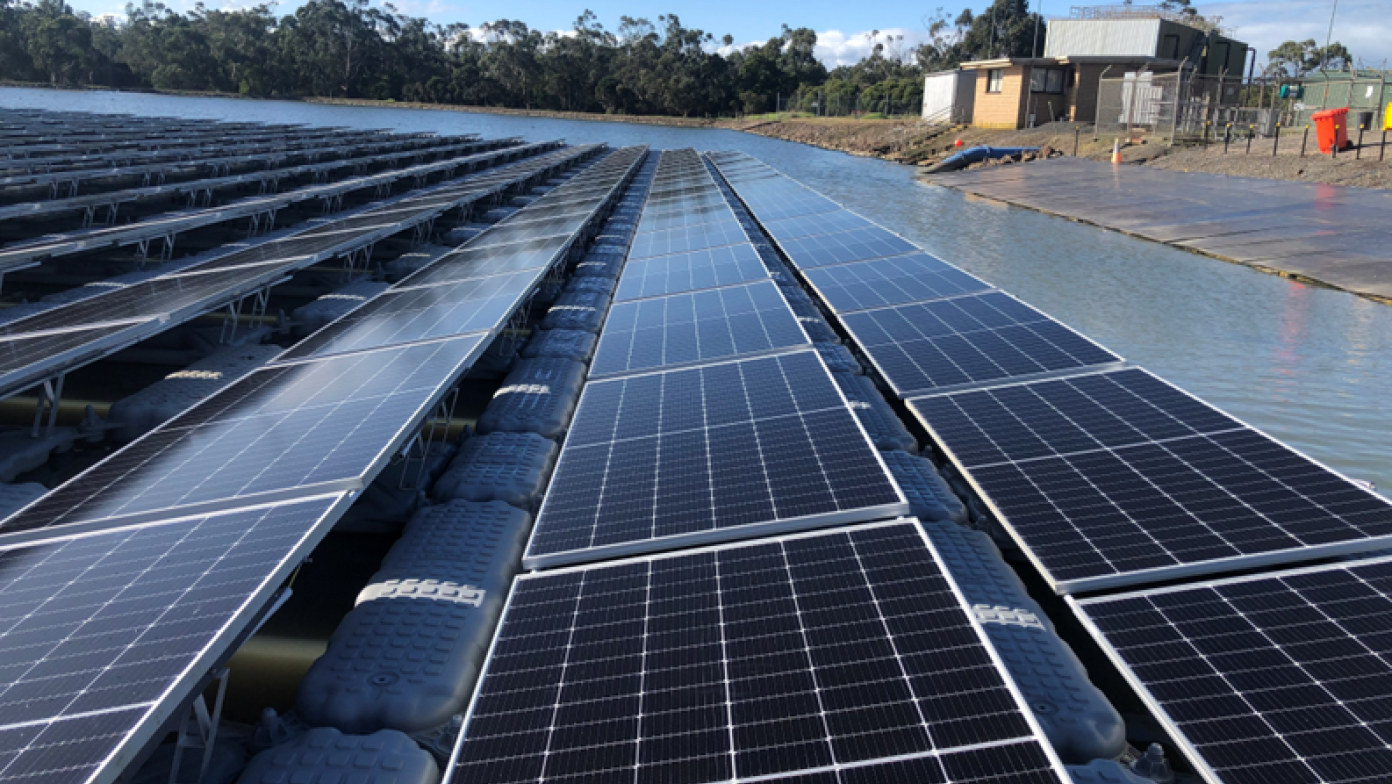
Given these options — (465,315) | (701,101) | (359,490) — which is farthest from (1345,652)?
(701,101)

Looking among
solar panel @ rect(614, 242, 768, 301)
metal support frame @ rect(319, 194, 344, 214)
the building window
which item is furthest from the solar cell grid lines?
the building window

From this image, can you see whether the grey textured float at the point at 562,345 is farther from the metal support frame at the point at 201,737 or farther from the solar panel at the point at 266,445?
the metal support frame at the point at 201,737

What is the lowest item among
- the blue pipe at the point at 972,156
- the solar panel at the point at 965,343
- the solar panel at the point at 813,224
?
the solar panel at the point at 965,343

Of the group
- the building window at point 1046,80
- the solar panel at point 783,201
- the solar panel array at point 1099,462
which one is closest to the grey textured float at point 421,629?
the solar panel array at point 1099,462

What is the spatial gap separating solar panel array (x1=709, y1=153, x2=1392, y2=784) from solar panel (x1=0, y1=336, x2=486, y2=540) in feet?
18.9

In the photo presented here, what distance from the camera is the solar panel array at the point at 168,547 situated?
15.6ft

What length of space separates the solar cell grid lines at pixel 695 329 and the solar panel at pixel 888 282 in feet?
4.96

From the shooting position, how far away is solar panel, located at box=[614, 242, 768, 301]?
16.5 metres

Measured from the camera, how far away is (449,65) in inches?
6998

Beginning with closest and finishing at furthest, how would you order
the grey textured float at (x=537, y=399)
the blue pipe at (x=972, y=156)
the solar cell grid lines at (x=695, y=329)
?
1. the grey textured float at (x=537, y=399)
2. the solar cell grid lines at (x=695, y=329)
3. the blue pipe at (x=972, y=156)

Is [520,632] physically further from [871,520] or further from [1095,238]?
[1095,238]

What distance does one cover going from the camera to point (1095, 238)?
30672 mm

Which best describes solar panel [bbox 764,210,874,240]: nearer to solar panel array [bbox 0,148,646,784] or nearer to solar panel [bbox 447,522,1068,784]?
solar panel array [bbox 0,148,646,784]

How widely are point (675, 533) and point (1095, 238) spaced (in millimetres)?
28588
